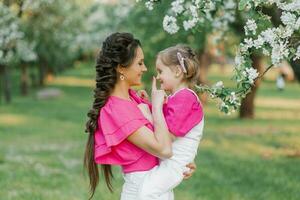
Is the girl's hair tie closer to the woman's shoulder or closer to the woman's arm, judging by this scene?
the woman's arm

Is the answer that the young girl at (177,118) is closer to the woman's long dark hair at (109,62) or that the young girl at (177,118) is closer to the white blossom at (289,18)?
the woman's long dark hair at (109,62)

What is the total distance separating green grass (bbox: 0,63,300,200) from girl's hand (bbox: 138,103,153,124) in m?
3.29

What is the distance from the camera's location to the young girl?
422cm

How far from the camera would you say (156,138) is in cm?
414

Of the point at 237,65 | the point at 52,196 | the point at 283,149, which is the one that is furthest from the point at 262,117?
the point at 237,65

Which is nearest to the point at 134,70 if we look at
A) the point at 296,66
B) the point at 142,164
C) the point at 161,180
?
the point at 142,164

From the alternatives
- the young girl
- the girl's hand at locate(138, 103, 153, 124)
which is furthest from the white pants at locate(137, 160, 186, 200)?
the girl's hand at locate(138, 103, 153, 124)

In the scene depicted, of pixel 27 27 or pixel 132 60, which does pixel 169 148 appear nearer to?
pixel 132 60

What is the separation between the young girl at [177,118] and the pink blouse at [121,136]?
4.1 inches

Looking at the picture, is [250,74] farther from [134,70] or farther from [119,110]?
[119,110]

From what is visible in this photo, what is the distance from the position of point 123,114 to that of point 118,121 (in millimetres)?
56

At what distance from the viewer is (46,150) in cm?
1582

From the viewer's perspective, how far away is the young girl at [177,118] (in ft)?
13.8

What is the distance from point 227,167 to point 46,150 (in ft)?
17.6
